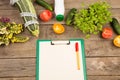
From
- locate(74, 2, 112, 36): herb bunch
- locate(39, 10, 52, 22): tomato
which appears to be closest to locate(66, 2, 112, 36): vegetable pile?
locate(74, 2, 112, 36): herb bunch

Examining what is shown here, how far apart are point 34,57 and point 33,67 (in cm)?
6

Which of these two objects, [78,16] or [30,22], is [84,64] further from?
[30,22]

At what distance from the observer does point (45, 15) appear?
1270 millimetres

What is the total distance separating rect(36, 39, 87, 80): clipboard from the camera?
1133 mm

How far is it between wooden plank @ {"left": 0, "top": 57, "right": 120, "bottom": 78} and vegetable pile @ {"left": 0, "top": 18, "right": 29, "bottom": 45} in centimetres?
10

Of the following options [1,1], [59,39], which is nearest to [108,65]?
[59,39]

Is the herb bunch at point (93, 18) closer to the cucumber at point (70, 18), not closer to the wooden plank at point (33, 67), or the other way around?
the cucumber at point (70, 18)

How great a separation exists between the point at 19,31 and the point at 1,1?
0.28 meters

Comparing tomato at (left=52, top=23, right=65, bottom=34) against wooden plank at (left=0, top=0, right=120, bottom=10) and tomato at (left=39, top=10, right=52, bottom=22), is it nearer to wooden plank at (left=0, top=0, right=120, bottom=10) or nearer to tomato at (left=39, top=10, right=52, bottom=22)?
tomato at (left=39, top=10, right=52, bottom=22)

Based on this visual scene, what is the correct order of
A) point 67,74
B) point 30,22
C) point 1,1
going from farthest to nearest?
point 1,1, point 30,22, point 67,74

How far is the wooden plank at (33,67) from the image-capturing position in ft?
3.76

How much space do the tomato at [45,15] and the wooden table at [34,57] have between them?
0.09 feet

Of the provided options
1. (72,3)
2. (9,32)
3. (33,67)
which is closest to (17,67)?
(33,67)

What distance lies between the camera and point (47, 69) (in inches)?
45.2
